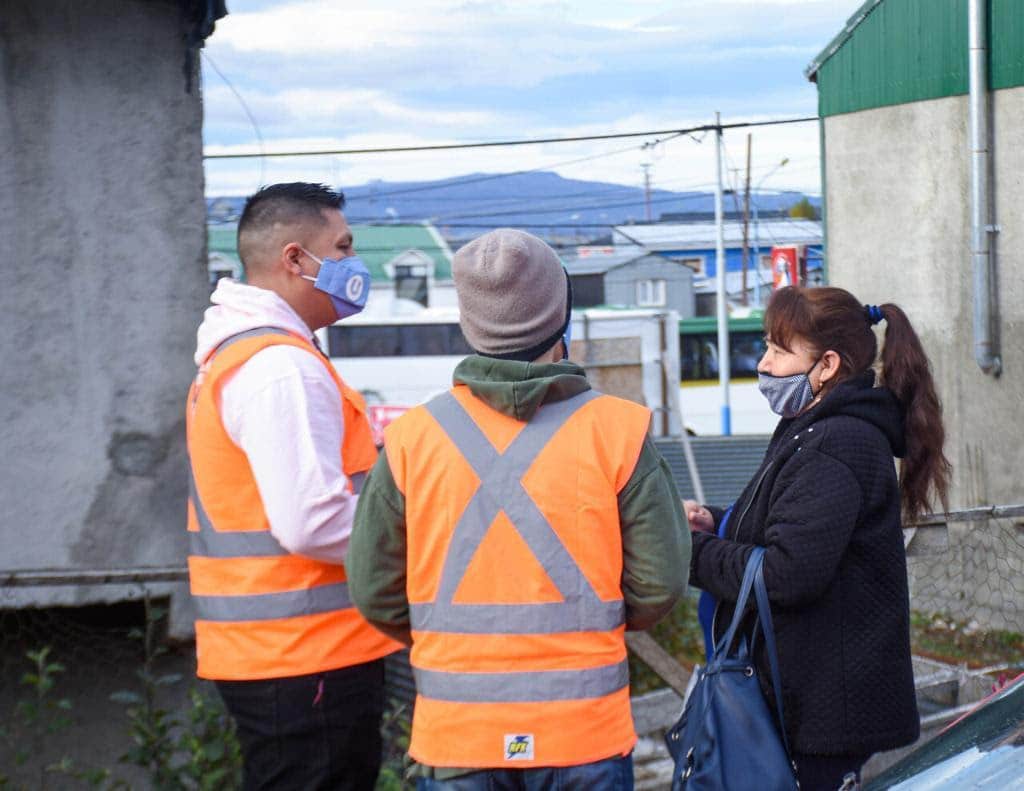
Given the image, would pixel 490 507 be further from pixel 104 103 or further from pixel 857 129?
pixel 857 129

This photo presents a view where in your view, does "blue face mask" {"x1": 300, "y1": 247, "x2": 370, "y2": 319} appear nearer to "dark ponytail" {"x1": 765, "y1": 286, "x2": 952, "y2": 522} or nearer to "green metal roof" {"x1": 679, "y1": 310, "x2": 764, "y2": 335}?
"dark ponytail" {"x1": 765, "y1": 286, "x2": 952, "y2": 522}

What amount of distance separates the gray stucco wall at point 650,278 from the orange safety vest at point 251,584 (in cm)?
5297

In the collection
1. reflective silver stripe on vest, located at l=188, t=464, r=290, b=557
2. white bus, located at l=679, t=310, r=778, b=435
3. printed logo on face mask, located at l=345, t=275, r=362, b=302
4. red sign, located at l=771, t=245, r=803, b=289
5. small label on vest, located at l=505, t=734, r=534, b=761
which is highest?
red sign, located at l=771, t=245, r=803, b=289

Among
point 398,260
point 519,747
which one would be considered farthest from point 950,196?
point 398,260

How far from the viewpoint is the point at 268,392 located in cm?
286

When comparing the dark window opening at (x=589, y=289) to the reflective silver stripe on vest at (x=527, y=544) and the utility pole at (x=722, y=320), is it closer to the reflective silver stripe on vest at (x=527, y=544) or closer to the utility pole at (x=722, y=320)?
the utility pole at (x=722, y=320)

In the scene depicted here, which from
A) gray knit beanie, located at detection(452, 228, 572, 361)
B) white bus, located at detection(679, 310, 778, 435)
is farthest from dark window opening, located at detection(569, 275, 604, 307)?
gray knit beanie, located at detection(452, 228, 572, 361)

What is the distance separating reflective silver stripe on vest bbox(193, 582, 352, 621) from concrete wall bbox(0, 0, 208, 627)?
2.06 m

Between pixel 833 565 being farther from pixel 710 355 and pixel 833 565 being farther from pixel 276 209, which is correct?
pixel 710 355

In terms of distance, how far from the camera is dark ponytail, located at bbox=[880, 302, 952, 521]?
3.11 meters

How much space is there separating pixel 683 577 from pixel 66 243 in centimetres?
315

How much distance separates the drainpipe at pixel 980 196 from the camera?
963 centimetres

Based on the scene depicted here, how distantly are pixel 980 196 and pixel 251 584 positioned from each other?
8198 millimetres

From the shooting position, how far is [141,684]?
421 centimetres
